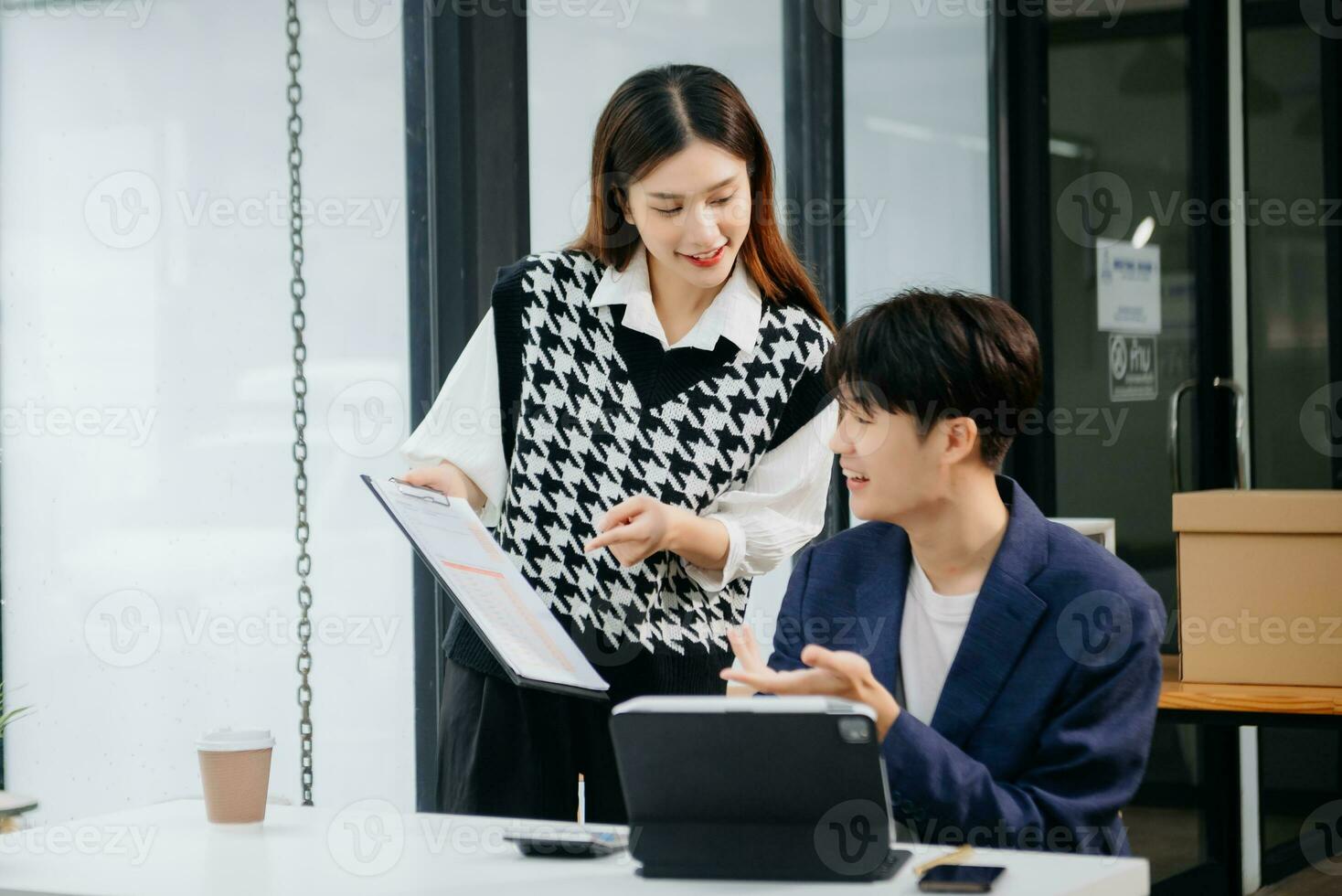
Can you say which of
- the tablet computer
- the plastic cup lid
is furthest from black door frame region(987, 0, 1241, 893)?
the tablet computer

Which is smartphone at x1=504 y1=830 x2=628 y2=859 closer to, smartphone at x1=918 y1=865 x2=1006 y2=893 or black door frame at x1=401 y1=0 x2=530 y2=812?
smartphone at x1=918 y1=865 x2=1006 y2=893

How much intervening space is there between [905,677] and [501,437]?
2.00 ft

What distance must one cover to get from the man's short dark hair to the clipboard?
0.43m

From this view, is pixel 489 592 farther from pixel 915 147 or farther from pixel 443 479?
pixel 915 147

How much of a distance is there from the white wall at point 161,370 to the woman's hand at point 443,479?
0.62 m

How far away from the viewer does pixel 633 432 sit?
6.77 ft

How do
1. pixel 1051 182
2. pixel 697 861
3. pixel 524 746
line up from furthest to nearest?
pixel 1051 182, pixel 524 746, pixel 697 861

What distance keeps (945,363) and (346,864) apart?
0.83 metres

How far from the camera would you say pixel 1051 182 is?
4.49m

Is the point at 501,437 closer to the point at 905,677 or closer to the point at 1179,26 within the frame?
the point at 905,677

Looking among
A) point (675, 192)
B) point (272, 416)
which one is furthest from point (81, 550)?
point (675, 192)

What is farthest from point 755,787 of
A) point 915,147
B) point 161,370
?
point 915,147

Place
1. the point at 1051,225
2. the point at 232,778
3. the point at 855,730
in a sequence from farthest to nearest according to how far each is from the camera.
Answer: the point at 1051,225, the point at 232,778, the point at 855,730

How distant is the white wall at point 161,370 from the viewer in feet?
8.16
